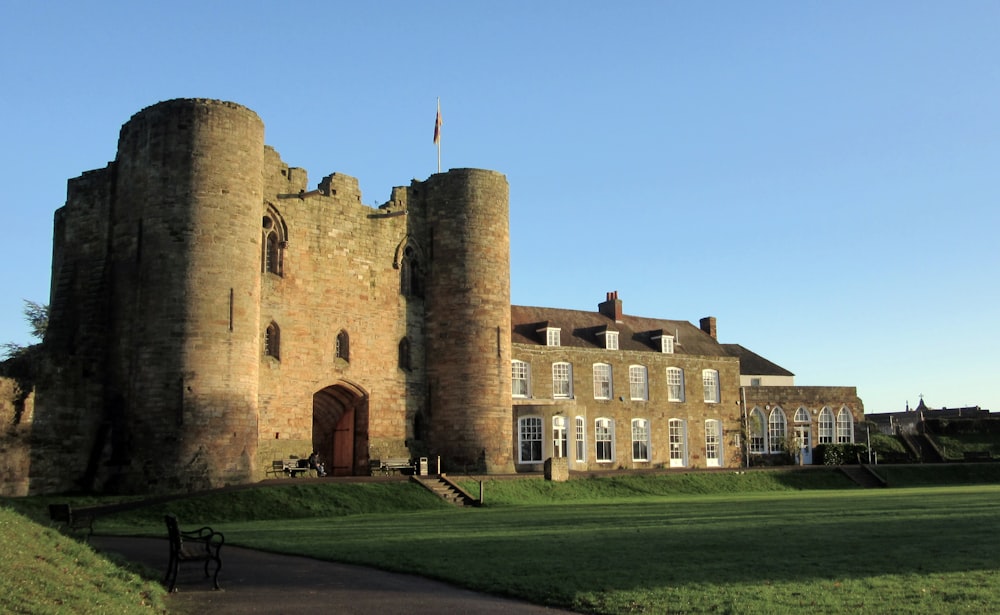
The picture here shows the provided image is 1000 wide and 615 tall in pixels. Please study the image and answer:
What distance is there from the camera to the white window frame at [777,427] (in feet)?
171

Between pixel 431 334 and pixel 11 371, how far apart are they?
573 inches

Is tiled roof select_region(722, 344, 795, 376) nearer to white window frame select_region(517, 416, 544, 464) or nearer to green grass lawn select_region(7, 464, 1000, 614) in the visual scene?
white window frame select_region(517, 416, 544, 464)

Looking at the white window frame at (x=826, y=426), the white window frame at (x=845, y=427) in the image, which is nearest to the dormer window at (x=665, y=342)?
the white window frame at (x=826, y=426)

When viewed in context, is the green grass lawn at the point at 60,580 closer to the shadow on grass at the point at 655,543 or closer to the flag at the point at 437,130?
the shadow on grass at the point at 655,543

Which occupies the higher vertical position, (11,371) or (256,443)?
(11,371)

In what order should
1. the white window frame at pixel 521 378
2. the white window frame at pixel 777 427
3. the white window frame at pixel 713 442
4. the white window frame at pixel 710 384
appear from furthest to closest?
1. the white window frame at pixel 777 427
2. the white window frame at pixel 710 384
3. the white window frame at pixel 713 442
4. the white window frame at pixel 521 378


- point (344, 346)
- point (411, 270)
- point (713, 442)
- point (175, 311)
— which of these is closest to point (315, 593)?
point (175, 311)

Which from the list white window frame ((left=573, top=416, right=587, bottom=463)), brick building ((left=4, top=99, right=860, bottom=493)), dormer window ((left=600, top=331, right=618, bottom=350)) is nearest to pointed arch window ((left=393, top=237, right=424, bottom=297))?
brick building ((left=4, top=99, right=860, bottom=493))

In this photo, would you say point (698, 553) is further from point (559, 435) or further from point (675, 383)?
point (675, 383)

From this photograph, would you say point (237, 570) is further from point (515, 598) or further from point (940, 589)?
point (940, 589)

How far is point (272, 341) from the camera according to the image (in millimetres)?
32562

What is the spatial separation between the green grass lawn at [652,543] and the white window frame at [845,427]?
85.0 feet

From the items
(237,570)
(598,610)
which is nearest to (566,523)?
(237,570)

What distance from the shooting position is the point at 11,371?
89.0 ft
